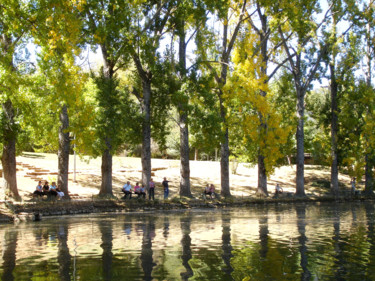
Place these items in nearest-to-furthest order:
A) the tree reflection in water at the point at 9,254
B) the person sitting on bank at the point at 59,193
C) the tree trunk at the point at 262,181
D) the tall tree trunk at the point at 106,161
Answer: the tree reflection in water at the point at 9,254 < the person sitting on bank at the point at 59,193 < the tall tree trunk at the point at 106,161 < the tree trunk at the point at 262,181

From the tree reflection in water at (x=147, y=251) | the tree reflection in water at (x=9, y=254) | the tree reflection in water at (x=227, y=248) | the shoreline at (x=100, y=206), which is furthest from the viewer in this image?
the shoreline at (x=100, y=206)

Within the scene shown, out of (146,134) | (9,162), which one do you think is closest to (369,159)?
(146,134)

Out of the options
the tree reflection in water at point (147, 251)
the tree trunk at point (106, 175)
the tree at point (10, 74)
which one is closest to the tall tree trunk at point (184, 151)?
the tree trunk at point (106, 175)

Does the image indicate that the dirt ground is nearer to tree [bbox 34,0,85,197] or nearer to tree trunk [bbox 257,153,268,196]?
tree trunk [bbox 257,153,268,196]

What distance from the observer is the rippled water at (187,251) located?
26.5 feet

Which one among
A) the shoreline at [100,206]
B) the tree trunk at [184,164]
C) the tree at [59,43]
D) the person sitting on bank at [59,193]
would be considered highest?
the tree at [59,43]

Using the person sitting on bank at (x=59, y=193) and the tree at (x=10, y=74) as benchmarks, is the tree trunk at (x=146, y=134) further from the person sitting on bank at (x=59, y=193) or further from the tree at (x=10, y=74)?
the tree at (x=10, y=74)

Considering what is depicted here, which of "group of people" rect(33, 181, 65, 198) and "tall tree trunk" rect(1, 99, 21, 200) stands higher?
"tall tree trunk" rect(1, 99, 21, 200)

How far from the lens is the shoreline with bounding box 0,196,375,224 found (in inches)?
733

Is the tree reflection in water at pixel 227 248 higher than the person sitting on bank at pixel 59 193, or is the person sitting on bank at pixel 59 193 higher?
the person sitting on bank at pixel 59 193

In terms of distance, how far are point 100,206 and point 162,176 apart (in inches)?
681

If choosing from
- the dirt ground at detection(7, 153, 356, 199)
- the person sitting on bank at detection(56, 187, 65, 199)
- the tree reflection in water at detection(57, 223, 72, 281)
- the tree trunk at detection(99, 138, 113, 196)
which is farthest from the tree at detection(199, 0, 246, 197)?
the tree reflection in water at detection(57, 223, 72, 281)

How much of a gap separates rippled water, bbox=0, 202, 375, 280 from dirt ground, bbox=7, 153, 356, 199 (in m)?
14.4

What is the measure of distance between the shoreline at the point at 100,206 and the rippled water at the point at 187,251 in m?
2.23
